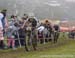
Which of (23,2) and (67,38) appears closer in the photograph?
(67,38)

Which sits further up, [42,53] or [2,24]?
[2,24]

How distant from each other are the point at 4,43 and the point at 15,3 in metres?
23.9

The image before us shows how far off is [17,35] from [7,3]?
976 inches

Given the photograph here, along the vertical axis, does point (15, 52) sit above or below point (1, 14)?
below

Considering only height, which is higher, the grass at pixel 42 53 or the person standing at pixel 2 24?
the person standing at pixel 2 24

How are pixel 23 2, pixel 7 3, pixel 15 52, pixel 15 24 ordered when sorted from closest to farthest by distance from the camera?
pixel 15 52, pixel 15 24, pixel 23 2, pixel 7 3

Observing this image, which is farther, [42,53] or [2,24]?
[2,24]

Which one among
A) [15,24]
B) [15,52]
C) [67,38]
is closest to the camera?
[15,52]

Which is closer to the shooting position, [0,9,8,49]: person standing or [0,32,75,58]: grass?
[0,32,75,58]: grass

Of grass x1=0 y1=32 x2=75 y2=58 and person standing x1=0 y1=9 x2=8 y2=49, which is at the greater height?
person standing x1=0 y1=9 x2=8 y2=49

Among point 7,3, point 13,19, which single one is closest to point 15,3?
point 7,3

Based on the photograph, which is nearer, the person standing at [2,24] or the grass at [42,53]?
the grass at [42,53]

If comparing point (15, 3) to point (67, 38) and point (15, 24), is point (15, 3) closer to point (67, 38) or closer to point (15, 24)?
point (67, 38)

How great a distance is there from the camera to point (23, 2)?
146 ft
